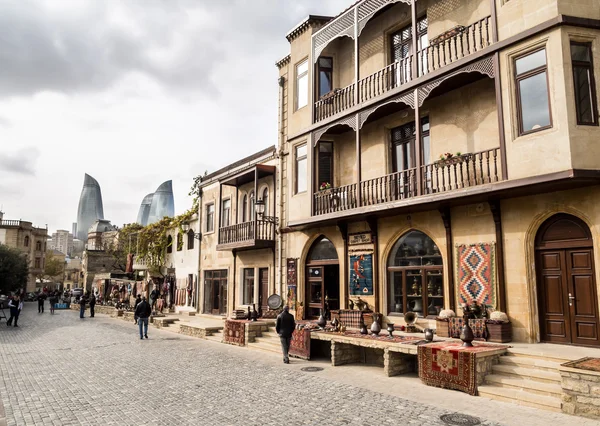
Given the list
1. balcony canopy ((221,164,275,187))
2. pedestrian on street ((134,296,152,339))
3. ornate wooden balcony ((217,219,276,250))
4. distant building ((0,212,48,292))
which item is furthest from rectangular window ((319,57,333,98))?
distant building ((0,212,48,292))

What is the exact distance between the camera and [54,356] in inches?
517

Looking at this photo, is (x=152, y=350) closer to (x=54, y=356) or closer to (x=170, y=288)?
(x=54, y=356)

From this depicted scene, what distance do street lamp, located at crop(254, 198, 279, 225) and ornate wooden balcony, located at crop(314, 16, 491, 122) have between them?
4.63 meters

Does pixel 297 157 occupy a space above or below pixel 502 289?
above

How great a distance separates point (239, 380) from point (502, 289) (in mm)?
6575

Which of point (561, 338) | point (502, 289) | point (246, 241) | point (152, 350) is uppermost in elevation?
point (246, 241)

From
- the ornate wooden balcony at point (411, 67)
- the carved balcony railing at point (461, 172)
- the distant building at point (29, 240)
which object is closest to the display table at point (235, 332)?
the carved balcony railing at point (461, 172)

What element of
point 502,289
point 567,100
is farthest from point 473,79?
point 502,289

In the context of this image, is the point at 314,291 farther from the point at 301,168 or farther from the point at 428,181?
the point at 428,181

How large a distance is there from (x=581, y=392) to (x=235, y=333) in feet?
36.0

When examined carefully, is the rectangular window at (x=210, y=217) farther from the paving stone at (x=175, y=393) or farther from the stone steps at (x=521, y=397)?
the stone steps at (x=521, y=397)

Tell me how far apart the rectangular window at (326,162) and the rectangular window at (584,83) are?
847 cm

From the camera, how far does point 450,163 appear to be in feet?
37.5

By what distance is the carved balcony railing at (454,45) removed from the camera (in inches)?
443
